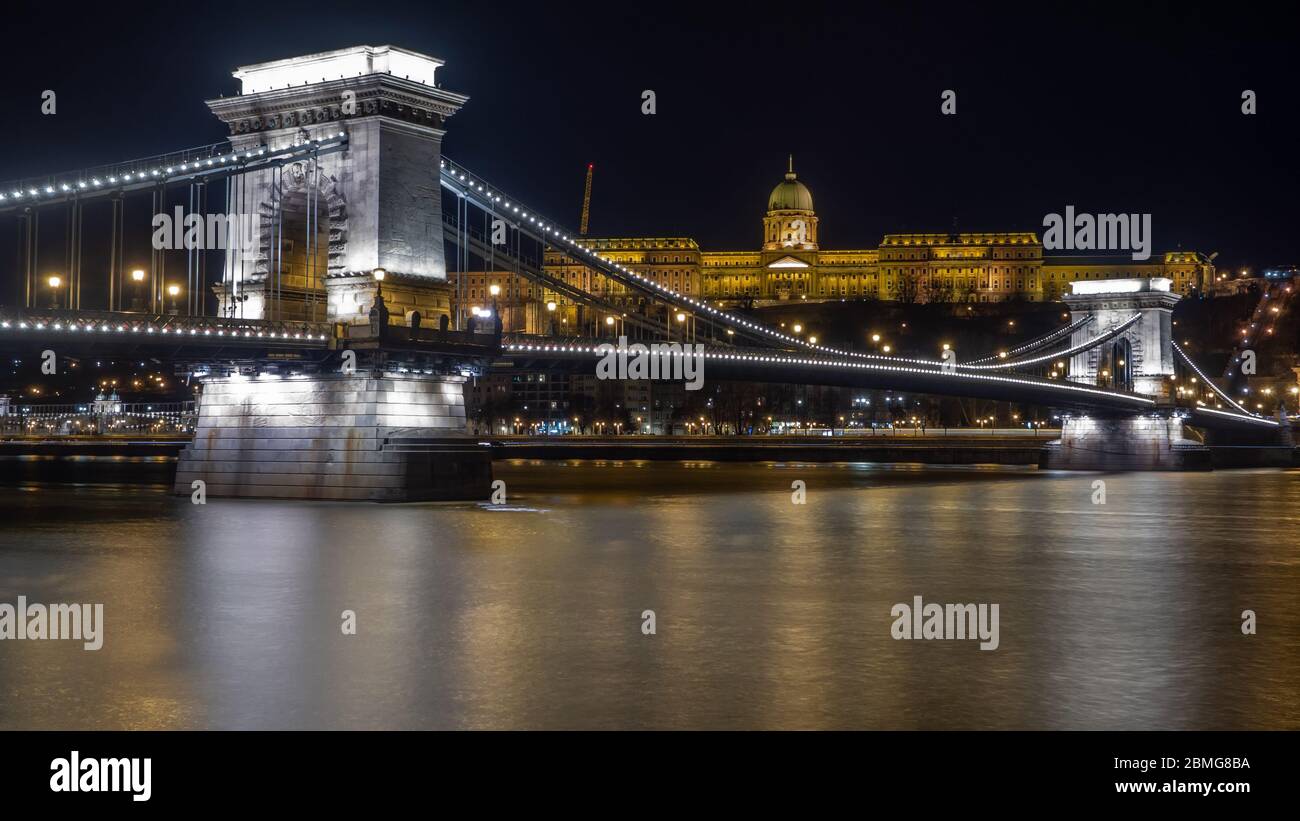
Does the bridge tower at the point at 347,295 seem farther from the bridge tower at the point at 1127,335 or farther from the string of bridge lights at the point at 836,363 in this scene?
the bridge tower at the point at 1127,335

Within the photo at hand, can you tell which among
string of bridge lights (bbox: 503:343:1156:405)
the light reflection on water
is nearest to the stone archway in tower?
string of bridge lights (bbox: 503:343:1156:405)

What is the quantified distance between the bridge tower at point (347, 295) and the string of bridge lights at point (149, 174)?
51.6 inches

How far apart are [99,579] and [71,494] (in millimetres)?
32280

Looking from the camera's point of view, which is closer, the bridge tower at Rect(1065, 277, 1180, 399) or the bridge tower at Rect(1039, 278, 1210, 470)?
the bridge tower at Rect(1039, 278, 1210, 470)

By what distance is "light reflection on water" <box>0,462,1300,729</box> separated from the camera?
11586 millimetres

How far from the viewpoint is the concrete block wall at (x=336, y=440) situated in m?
36.2

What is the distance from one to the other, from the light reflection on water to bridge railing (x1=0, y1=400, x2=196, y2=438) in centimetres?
6605

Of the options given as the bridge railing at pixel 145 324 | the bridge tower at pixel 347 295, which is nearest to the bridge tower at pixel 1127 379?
the bridge tower at pixel 347 295

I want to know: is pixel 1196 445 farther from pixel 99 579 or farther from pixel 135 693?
pixel 135 693

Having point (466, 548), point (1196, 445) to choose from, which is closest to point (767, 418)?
point (1196, 445)

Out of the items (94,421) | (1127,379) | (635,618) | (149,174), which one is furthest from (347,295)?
(94,421)

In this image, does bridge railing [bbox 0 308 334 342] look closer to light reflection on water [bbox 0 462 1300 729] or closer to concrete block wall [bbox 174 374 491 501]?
concrete block wall [bbox 174 374 491 501]

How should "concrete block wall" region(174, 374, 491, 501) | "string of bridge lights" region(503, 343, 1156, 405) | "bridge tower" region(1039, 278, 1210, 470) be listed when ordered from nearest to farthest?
1. "concrete block wall" region(174, 374, 491, 501)
2. "string of bridge lights" region(503, 343, 1156, 405)
3. "bridge tower" region(1039, 278, 1210, 470)

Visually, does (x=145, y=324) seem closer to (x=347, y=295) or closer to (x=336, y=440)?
(x=336, y=440)
